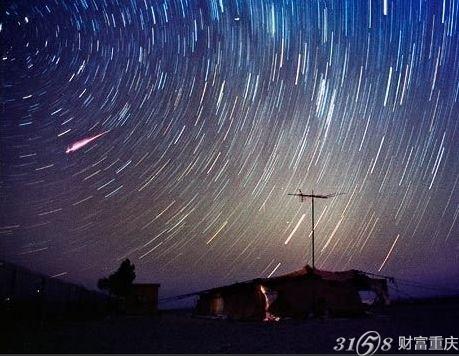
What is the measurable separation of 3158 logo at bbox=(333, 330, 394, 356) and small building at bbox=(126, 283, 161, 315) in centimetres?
3241

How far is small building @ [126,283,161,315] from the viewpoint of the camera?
1604 inches

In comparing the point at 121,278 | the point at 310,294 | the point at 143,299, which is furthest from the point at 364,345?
the point at 121,278

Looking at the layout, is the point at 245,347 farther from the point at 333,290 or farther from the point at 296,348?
the point at 333,290

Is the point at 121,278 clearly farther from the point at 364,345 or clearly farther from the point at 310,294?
the point at 364,345

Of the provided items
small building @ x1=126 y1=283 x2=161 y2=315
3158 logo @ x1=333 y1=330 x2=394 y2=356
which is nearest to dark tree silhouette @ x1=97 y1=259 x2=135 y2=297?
small building @ x1=126 y1=283 x2=161 y2=315

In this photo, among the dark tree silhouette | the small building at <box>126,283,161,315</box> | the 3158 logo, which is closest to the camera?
the 3158 logo

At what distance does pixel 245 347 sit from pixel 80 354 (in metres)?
3.87

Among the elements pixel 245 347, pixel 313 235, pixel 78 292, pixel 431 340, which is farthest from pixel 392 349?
pixel 78 292

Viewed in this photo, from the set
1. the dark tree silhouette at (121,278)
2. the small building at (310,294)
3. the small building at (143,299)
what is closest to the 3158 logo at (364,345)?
the small building at (310,294)

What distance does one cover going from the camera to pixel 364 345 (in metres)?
10.2

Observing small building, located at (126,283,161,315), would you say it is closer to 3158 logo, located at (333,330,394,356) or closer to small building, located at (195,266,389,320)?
small building, located at (195,266,389,320)

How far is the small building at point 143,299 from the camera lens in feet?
134

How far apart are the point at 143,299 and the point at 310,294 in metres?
22.5

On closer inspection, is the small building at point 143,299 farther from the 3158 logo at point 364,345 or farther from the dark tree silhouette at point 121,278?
the 3158 logo at point 364,345
